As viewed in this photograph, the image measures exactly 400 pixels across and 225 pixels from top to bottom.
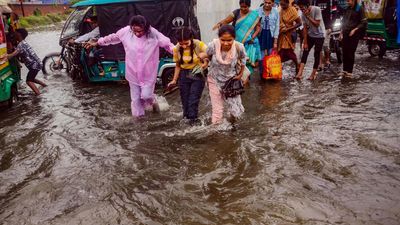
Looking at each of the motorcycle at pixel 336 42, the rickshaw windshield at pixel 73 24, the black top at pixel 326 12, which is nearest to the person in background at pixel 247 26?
the motorcycle at pixel 336 42

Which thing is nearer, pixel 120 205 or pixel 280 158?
pixel 120 205

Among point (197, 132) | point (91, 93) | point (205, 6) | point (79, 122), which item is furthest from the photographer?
point (205, 6)

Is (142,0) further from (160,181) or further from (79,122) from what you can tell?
(160,181)

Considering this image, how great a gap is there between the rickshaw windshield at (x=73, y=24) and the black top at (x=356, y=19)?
657cm

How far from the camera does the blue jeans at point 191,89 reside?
513 centimetres

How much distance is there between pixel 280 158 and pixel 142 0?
4906mm

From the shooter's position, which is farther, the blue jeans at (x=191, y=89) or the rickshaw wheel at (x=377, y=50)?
the rickshaw wheel at (x=377, y=50)

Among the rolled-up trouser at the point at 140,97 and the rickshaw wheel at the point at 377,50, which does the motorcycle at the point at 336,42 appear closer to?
the rickshaw wheel at the point at 377,50

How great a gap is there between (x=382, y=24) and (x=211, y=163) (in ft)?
24.8

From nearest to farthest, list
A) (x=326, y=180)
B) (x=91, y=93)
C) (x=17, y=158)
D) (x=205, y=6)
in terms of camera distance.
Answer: (x=326, y=180) → (x=17, y=158) → (x=91, y=93) → (x=205, y=6)

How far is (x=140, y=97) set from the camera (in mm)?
5996

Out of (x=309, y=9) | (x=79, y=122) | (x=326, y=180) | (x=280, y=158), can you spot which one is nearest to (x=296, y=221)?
(x=326, y=180)

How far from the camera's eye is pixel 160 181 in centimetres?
392

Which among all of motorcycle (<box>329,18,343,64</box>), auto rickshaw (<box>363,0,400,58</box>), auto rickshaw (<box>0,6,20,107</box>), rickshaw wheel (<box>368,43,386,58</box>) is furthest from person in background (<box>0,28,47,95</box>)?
rickshaw wheel (<box>368,43,386,58</box>)
